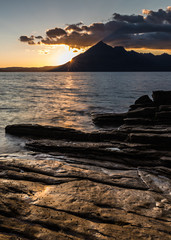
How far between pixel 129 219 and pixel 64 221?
1.75 meters

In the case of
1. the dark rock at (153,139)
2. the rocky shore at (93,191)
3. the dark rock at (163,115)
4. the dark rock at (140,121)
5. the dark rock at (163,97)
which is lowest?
the rocky shore at (93,191)

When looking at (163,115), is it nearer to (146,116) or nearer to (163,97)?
(146,116)

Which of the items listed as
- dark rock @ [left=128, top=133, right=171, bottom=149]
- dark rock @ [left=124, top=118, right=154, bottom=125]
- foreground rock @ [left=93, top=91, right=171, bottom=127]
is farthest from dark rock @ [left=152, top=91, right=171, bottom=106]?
dark rock @ [left=128, top=133, right=171, bottom=149]

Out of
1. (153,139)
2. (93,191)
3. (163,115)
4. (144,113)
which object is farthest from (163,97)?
(93,191)

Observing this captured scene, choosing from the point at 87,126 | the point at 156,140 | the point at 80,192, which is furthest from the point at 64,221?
the point at 87,126

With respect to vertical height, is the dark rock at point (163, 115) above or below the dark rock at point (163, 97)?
below

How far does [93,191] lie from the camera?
6566mm

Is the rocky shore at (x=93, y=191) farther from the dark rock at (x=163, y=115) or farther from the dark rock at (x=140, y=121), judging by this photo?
the dark rock at (x=163, y=115)

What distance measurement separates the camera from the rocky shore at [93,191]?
15.6ft

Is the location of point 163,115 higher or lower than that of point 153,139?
higher

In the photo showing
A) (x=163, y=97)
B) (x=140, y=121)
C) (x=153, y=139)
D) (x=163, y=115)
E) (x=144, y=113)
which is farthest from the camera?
(x=163, y=97)

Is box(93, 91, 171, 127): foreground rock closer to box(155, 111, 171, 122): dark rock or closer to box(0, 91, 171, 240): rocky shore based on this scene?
box(155, 111, 171, 122): dark rock

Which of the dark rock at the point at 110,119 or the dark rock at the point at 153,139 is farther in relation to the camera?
the dark rock at the point at 110,119

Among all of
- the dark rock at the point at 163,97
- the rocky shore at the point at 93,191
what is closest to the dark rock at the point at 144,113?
the dark rock at the point at 163,97
